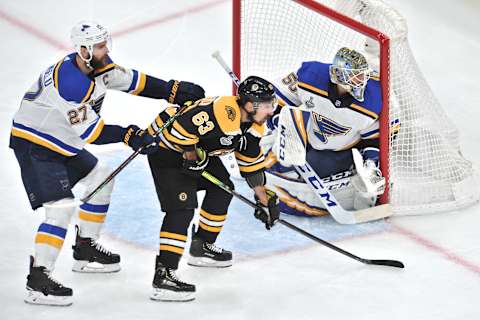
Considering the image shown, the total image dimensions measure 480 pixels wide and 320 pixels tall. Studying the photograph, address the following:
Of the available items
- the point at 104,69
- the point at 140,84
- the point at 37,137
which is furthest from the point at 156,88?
the point at 37,137

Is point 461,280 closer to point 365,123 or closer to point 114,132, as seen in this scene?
point 365,123

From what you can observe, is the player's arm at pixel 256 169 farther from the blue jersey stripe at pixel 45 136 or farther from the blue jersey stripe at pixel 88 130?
the blue jersey stripe at pixel 45 136

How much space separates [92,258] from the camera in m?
4.67

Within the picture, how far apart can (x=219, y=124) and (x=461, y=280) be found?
129 centimetres

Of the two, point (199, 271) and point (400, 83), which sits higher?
point (400, 83)

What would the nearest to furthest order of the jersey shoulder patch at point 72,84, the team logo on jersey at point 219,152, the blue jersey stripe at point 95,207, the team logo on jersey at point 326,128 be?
the jersey shoulder patch at point 72,84
the team logo on jersey at point 219,152
the blue jersey stripe at point 95,207
the team logo on jersey at point 326,128

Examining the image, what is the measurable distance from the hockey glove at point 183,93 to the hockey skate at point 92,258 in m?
0.70

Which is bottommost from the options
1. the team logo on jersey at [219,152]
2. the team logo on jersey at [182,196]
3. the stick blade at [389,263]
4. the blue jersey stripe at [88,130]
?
the stick blade at [389,263]

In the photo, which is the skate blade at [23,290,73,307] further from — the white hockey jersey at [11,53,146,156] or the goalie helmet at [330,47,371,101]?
the goalie helmet at [330,47,371,101]

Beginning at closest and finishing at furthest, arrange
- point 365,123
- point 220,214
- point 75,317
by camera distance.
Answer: point 75,317, point 220,214, point 365,123

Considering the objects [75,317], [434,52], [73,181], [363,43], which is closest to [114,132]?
[73,181]

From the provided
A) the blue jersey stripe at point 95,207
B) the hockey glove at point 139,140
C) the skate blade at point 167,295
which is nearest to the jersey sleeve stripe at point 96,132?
the hockey glove at point 139,140

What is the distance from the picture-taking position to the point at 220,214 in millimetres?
4664

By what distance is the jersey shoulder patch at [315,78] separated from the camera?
506 cm
